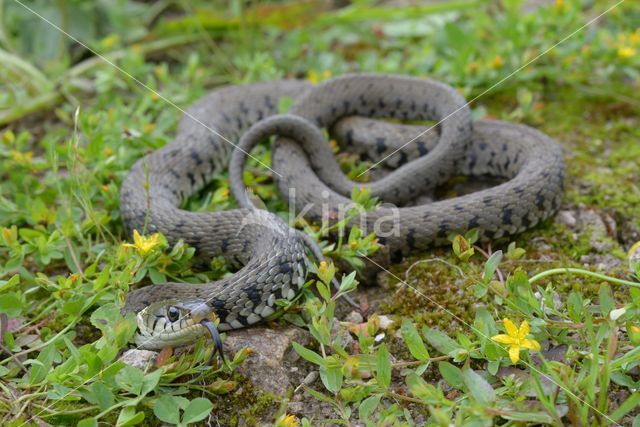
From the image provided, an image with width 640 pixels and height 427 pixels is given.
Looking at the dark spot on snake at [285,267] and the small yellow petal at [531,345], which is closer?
the small yellow petal at [531,345]

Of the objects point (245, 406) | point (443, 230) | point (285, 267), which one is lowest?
point (245, 406)

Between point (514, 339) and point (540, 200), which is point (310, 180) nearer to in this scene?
point (540, 200)

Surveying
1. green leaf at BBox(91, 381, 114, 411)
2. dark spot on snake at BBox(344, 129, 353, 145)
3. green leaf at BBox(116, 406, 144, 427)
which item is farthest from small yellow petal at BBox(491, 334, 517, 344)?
dark spot on snake at BBox(344, 129, 353, 145)

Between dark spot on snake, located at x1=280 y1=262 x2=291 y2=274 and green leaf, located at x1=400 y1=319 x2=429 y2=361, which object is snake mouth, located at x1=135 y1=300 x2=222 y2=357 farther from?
green leaf, located at x1=400 y1=319 x2=429 y2=361

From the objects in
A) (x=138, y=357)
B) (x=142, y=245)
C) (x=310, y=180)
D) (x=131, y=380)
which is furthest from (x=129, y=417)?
(x=310, y=180)

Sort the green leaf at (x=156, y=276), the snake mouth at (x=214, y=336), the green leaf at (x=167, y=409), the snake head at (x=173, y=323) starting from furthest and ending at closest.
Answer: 1. the green leaf at (x=156, y=276)
2. the snake head at (x=173, y=323)
3. the snake mouth at (x=214, y=336)
4. the green leaf at (x=167, y=409)

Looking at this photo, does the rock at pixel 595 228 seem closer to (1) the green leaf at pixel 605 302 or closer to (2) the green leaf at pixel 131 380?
(1) the green leaf at pixel 605 302

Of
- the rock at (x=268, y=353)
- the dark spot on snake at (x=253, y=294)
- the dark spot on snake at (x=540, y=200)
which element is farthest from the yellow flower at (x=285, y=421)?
the dark spot on snake at (x=540, y=200)
